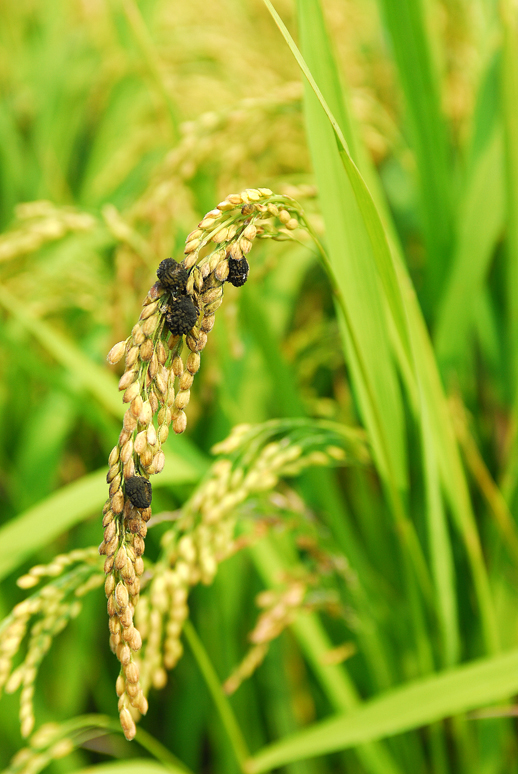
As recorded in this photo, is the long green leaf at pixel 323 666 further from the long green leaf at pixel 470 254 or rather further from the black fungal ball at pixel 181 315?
the black fungal ball at pixel 181 315

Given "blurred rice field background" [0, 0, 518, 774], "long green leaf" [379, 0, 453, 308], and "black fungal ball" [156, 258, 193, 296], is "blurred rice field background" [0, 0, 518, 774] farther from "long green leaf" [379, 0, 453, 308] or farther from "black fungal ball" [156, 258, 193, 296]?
"black fungal ball" [156, 258, 193, 296]

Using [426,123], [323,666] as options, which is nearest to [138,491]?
[323,666]

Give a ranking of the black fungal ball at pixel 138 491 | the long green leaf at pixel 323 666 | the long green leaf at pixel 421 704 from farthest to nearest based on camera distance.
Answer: the long green leaf at pixel 323 666 < the long green leaf at pixel 421 704 < the black fungal ball at pixel 138 491

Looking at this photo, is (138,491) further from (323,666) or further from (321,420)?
(323,666)

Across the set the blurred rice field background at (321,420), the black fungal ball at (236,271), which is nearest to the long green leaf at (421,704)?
the blurred rice field background at (321,420)

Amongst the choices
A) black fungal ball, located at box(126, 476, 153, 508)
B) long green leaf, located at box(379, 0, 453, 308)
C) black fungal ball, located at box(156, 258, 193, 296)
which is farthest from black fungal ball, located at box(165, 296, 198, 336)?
long green leaf, located at box(379, 0, 453, 308)

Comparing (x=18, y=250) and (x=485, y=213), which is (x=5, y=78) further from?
(x=485, y=213)

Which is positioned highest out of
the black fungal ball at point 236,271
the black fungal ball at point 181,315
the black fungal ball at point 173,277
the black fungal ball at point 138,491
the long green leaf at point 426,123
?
the long green leaf at point 426,123
